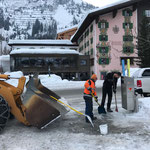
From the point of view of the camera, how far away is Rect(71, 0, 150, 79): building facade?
3148 centimetres

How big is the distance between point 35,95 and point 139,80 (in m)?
6.36

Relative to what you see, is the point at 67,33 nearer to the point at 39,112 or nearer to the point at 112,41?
the point at 112,41

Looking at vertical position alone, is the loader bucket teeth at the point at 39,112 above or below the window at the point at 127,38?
below

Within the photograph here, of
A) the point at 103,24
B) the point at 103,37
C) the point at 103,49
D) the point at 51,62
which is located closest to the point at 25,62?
the point at 51,62

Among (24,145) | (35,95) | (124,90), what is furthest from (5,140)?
(124,90)

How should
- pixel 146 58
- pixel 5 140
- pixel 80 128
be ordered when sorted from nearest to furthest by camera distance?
pixel 5 140 → pixel 80 128 → pixel 146 58

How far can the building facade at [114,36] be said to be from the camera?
31.5 meters

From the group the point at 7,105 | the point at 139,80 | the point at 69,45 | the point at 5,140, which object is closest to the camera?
the point at 5,140

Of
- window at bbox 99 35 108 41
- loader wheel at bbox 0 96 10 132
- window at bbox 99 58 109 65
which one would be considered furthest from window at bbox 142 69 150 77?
window at bbox 99 35 108 41

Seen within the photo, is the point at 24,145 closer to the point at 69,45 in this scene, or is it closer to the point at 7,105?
the point at 7,105

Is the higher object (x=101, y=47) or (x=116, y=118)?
(x=101, y=47)

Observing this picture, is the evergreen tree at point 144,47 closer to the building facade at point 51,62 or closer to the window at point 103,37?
the window at point 103,37

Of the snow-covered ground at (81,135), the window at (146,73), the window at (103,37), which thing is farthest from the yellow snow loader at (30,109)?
the window at (103,37)

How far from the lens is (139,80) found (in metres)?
8.79
